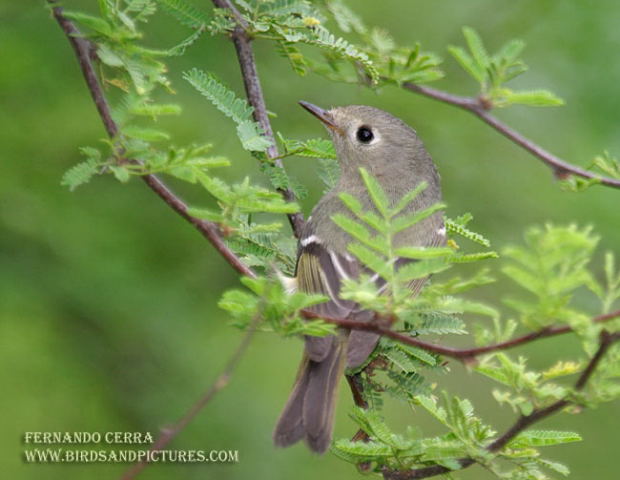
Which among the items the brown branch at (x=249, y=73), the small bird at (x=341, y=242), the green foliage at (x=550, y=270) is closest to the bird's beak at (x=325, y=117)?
the small bird at (x=341, y=242)

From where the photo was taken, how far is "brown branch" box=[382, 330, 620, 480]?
7.36ft

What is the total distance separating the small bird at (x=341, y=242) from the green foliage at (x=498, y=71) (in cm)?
75

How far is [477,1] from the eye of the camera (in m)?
6.14

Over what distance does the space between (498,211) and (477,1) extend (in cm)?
147

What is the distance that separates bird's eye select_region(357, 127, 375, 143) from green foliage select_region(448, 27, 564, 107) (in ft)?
5.73

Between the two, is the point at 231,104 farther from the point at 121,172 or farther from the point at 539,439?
the point at 539,439

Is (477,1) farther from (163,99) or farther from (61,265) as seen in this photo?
(61,265)

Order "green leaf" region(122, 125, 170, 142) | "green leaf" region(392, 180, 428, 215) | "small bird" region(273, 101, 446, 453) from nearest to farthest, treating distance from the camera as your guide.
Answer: "green leaf" region(392, 180, 428, 215), "green leaf" region(122, 125, 170, 142), "small bird" region(273, 101, 446, 453)

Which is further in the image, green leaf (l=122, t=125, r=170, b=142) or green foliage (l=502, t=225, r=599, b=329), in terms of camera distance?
green leaf (l=122, t=125, r=170, b=142)

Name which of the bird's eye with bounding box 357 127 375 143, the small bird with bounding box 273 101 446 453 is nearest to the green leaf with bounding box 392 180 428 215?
the small bird with bounding box 273 101 446 453

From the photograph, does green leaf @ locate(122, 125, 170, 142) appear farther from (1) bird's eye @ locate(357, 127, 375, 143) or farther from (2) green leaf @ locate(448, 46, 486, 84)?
(1) bird's eye @ locate(357, 127, 375, 143)

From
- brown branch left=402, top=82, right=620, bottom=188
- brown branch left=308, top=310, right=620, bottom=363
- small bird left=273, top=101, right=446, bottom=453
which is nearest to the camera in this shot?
brown branch left=308, top=310, right=620, bottom=363

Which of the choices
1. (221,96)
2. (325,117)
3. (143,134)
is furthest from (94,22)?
(325,117)

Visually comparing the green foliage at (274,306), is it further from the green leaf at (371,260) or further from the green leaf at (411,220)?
the green leaf at (411,220)
